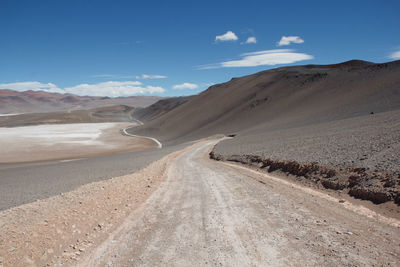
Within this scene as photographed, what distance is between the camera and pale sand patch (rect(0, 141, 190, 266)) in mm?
4992

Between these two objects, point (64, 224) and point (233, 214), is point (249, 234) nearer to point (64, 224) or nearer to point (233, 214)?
point (233, 214)

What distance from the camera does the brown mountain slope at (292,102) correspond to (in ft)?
100

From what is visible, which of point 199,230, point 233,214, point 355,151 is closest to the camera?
point 199,230

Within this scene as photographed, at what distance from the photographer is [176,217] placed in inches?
265

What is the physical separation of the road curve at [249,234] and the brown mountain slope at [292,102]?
22.1 meters

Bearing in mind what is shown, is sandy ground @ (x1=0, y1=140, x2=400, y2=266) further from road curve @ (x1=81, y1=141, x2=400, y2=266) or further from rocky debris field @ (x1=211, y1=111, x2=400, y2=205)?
rocky debris field @ (x1=211, y1=111, x2=400, y2=205)

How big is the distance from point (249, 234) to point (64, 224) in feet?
13.2

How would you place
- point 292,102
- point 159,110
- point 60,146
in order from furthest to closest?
1. point 159,110
2. point 292,102
3. point 60,146

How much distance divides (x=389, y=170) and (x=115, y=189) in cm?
830

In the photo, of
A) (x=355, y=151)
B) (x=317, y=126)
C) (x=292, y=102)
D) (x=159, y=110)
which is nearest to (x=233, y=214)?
(x=355, y=151)

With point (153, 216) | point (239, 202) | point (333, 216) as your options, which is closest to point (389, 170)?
point (333, 216)

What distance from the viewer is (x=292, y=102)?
151 ft

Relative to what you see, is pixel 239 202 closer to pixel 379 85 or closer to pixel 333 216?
pixel 333 216

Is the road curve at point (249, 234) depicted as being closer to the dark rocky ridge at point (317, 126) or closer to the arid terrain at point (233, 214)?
the arid terrain at point (233, 214)
